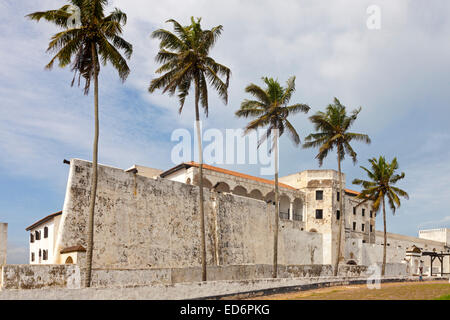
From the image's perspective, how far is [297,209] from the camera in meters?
48.6

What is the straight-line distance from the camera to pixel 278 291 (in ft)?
68.0

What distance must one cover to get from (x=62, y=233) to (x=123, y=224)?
403cm

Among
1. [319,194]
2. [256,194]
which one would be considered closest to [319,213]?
[319,194]

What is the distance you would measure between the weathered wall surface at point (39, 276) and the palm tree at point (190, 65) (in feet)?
25.0

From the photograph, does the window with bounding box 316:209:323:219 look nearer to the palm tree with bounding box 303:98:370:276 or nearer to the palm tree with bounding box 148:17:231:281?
the palm tree with bounding box 303:98:370:276

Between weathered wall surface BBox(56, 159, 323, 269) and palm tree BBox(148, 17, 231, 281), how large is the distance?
3.68 meters

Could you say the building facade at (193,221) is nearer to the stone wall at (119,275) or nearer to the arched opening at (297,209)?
the arched opening at (297,209)

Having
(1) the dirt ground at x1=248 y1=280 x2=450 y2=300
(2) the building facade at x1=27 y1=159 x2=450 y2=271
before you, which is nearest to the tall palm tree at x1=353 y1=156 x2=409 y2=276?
(2) the building facade at x1=27 y1=159 x2=450 y2=271

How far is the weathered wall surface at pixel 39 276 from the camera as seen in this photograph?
16.1m

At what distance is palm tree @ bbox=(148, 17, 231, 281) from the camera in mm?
23812
